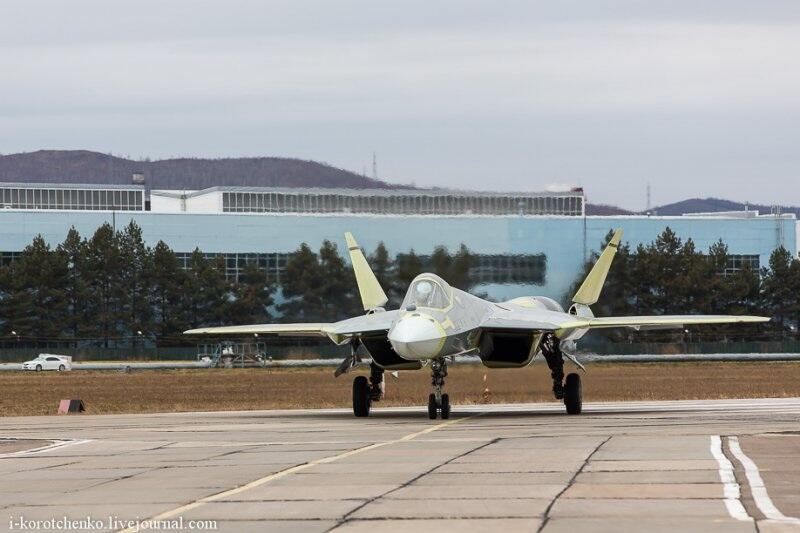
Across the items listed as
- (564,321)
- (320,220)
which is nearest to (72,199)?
(320,220)

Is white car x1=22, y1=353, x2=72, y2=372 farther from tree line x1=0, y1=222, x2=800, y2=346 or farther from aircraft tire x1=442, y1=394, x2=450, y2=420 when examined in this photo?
aircraft tire x1=442, y1=394, x2=450, y2=420

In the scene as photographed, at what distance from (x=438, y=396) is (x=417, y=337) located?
2.09 metres

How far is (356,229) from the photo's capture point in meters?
71.8

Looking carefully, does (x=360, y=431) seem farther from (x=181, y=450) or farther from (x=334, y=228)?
(x=334, y=228)

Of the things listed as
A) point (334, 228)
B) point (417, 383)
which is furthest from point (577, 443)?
point (334, 228)

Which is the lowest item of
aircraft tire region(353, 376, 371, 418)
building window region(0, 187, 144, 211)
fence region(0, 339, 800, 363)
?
fence region(0, 339, 800, 363)

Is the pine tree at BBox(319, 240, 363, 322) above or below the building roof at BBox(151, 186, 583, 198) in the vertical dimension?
below

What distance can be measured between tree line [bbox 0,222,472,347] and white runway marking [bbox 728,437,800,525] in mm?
59919

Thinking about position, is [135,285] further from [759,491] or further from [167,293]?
[759,491]

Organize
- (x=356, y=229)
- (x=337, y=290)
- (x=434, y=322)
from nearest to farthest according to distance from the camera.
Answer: (x=434, y=322)
(x=337, y=290)
(x=356, y=229)

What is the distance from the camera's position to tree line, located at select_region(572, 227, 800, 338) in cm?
7738

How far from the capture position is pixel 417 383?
47406mm

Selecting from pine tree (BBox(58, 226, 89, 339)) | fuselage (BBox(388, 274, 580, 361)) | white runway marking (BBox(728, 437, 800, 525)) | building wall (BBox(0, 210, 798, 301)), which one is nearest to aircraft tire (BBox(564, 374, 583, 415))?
fuselage (BBox(388, 274, 580, 361))

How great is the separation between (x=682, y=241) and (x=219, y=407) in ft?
178
